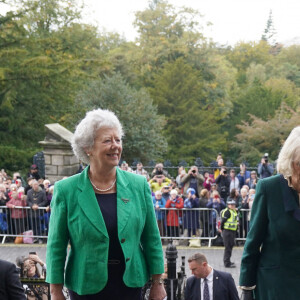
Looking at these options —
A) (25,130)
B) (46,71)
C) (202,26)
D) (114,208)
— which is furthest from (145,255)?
(202,26)

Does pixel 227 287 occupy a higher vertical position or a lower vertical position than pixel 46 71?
lower

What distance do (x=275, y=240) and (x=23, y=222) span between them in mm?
11986

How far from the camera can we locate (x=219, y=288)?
7.08m

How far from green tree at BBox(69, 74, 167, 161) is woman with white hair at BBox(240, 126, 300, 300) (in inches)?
1107

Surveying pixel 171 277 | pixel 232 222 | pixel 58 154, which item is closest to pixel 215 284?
pixel 171 277

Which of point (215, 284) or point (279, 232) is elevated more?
point (279, 232)

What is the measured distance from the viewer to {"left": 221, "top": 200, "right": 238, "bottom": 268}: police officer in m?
12.5

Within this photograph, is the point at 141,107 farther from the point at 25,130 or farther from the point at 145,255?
the point at 145,255

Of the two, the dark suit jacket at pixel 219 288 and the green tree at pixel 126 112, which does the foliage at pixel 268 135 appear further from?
the dark suit jacket at pixel 219 288

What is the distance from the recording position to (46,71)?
→ 2784 centimetres

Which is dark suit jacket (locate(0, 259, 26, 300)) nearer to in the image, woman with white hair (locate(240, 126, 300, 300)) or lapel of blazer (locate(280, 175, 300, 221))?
woman with white hair (locate(240, 126, 300, 300))

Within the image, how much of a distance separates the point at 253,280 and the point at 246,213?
33.9 feet

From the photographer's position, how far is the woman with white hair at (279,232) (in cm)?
348

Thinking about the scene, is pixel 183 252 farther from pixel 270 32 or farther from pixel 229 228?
pixel 270 32
